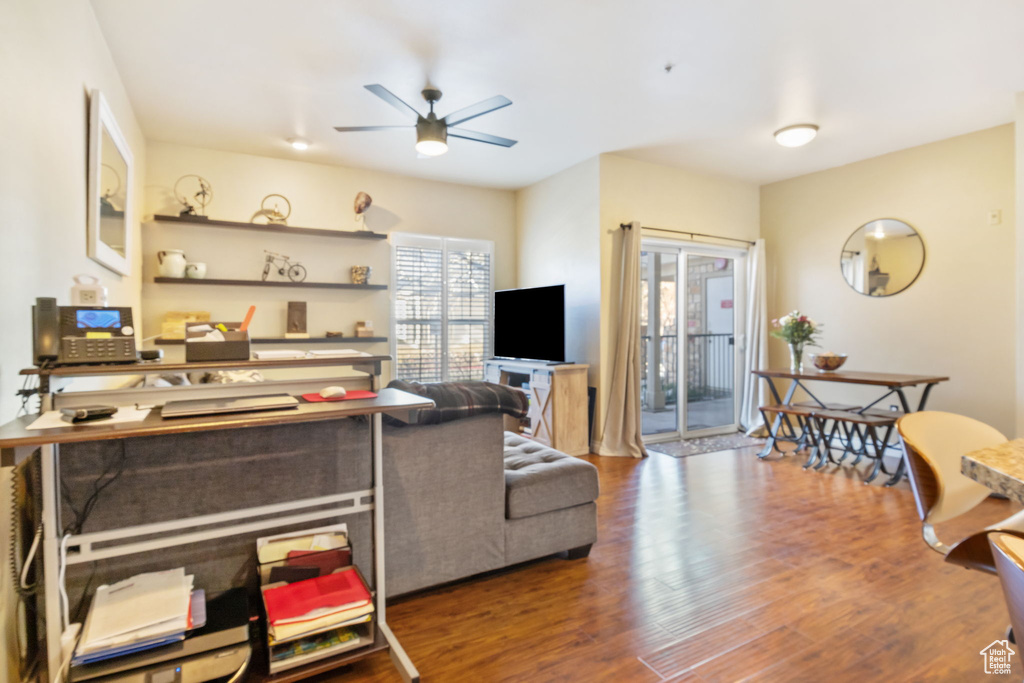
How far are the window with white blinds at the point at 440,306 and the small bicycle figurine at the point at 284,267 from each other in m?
0.89

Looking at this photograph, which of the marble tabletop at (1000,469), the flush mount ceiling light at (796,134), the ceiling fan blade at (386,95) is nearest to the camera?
the marble tabletop at (1000,469)

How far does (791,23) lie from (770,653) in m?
2.94

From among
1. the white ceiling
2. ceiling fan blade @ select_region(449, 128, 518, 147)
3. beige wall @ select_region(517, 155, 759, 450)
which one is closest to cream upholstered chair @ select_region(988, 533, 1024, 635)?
the white ceiling

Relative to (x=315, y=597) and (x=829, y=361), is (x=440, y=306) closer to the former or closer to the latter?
(x=829, y=361)

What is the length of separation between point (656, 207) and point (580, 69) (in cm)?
224

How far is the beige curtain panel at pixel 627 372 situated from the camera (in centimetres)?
475

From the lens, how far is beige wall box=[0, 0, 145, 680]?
1508mm

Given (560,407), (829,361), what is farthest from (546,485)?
(829,361)

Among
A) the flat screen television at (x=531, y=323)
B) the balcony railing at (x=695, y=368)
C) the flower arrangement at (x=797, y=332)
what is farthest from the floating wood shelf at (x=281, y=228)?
the flower arrangement at (x=797, y=332)

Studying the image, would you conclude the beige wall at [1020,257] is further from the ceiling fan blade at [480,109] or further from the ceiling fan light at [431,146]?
the ceiling fan light at [431,146]

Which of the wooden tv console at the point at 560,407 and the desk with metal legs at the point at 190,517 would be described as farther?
the wooden tv console at the point at 560,407

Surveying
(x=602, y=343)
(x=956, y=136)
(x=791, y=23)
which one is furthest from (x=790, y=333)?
(x=791, y=23)

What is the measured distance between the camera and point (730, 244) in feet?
18.6

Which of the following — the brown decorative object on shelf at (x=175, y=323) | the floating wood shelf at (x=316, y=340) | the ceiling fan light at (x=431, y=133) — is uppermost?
the ceiling fan light at (x=431, y=133)
